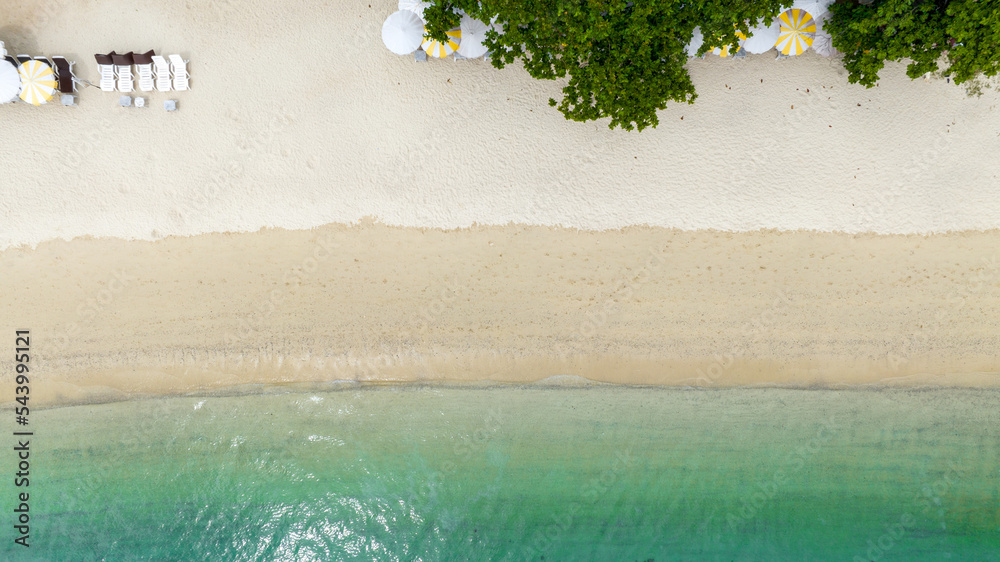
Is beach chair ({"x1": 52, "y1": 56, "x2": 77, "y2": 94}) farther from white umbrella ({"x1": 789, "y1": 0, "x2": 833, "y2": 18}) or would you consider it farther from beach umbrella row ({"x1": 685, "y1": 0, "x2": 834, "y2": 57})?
white umbrella ({"x1": 789, "y1": 0, "x2": 833, "y2": 18})

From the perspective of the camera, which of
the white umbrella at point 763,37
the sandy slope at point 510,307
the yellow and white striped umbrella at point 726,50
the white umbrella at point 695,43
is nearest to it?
the yellow and white striped umbrella at point 726,50

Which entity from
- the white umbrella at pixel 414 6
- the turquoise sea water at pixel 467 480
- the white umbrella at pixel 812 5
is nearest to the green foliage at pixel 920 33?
the white umbrella at pixel 812 5

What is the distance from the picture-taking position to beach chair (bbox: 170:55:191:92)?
1067 cm

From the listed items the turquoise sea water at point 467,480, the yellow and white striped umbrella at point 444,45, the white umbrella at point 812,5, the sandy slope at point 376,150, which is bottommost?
the turquoise sea water at point 467,480

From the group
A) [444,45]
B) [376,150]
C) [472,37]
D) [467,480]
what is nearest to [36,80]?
[376,150]

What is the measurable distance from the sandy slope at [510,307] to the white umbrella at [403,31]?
373 cm

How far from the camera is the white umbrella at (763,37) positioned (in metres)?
10.1

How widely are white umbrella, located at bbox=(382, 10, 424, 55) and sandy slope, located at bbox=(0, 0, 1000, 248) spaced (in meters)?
0.51

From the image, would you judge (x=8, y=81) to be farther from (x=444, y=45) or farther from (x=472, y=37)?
(x=472, y=37)

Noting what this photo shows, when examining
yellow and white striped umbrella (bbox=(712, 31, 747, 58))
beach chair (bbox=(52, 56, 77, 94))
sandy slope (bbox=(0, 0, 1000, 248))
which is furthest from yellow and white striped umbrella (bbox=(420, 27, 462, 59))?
beach chair (bbox=(52, 56, 77, 94))

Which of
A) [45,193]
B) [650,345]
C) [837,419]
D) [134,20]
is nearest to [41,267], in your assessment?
[45,193]

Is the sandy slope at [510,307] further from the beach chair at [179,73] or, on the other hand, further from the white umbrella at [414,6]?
the white umbrella at [414,6]

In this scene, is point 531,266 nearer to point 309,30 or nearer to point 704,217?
point 704,217

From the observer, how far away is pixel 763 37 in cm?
1012
